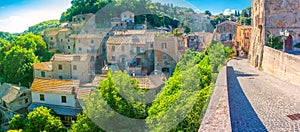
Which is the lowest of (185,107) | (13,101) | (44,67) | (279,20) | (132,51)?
(13,101)

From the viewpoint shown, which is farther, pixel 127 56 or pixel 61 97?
pixel 127 56

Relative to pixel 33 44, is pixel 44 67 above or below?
below

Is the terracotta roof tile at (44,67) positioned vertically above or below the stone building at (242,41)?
below

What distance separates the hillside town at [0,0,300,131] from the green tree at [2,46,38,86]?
8.81 feet

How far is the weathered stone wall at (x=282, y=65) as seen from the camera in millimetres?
12781

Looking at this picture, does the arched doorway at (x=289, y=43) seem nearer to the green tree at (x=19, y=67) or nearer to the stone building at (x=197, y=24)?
the green tree at (x=19, y=67)

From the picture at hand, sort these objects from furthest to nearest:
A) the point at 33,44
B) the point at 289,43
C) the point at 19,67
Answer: the point at 33,44 → the point at 19,67 → the point at 289,43

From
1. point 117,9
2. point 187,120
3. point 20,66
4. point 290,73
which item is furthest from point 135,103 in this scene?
point 117,9

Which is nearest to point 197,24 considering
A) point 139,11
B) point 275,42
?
point 139,11

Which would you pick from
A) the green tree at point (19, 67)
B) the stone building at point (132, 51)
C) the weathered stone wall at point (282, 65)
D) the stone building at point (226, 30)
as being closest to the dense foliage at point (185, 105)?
the weathered stone wall at point (282, 65)

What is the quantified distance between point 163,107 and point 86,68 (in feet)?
46.4

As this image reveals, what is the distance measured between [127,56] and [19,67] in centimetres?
1197

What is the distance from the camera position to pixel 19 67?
94.8 ft

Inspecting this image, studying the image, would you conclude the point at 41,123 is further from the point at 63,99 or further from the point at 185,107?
the point at 185,107
